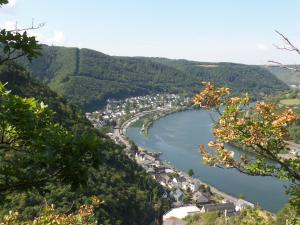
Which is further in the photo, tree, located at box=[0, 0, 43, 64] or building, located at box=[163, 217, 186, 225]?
building, located at box=[163, 217, 186, 225]

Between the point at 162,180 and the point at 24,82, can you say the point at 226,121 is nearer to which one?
the point at 24,82

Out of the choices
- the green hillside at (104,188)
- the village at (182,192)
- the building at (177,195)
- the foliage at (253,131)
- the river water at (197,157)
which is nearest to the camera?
the foliage at (253,131)

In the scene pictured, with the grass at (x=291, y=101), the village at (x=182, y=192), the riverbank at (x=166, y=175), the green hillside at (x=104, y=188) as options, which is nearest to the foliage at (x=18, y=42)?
the green hillside at (x=104, y=188)

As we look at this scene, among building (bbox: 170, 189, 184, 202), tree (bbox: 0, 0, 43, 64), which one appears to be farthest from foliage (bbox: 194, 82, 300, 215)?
building (bbox: 170, 189, 184, 202)

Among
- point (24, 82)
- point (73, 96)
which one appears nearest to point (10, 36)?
point (24, 82)

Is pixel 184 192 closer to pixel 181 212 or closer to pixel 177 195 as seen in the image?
pixel 177 195

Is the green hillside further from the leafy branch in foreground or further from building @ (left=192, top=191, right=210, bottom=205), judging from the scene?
the leafy branch in foreground

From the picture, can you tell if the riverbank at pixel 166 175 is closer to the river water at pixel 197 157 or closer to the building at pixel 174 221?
the river water at pixel 197 157
